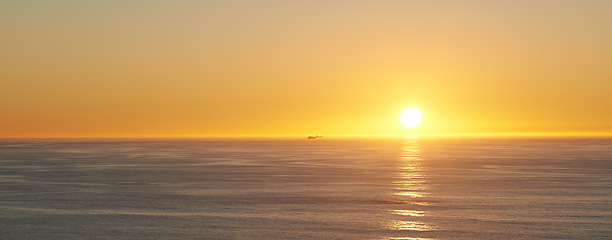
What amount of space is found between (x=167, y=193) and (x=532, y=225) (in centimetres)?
2190

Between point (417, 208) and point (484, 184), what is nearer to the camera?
point (417, 208)

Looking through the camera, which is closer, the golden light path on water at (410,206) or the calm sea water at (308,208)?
the calm sea water at (308,208)

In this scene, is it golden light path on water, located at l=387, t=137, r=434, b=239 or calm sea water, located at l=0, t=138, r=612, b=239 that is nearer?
calm sea water, located at l=0, t=138, r=612, b=239

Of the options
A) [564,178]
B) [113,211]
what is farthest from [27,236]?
[564,178]

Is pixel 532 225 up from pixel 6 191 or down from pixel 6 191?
down

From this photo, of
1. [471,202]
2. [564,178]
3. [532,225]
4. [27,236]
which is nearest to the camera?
[27,236]

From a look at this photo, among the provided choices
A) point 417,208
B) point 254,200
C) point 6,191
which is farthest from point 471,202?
point 6,191

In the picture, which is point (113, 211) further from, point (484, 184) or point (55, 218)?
point (484, 184)

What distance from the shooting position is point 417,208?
31922 millimetres

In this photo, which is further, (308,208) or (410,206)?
(410,206)

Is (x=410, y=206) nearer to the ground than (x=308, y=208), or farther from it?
nearer to the ground

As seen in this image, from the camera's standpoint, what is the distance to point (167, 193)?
1565 inches

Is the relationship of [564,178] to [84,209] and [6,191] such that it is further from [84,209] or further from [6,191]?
[6,191]

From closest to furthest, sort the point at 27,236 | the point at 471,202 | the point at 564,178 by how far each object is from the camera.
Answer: the point at 27,236 < the point at 471,202 < the point at 564,178
